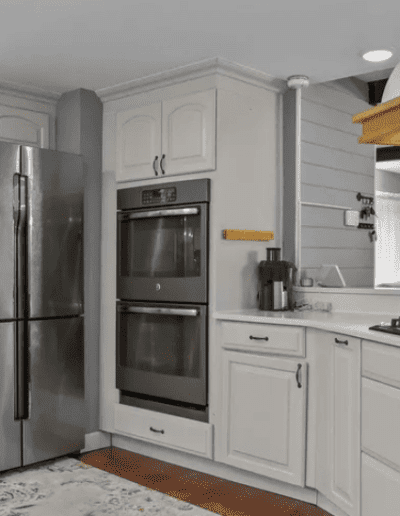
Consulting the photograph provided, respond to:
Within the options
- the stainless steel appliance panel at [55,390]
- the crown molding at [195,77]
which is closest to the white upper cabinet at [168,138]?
the crown molding at [195,77]

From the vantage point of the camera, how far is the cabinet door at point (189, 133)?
Result: 10.6 ft

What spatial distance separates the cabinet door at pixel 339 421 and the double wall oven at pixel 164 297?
0.74 metres

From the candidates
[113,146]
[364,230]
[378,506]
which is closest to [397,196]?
[364,230]

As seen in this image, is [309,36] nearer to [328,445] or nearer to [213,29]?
[213,29]

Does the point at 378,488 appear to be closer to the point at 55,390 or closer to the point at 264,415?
the point at 264,415

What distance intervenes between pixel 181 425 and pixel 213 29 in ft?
6.79

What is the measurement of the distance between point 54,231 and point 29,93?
0.97 m

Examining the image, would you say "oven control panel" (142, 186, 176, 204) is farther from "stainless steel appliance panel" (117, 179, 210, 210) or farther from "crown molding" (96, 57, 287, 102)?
"crown molding" (96, 57, 287, 102)

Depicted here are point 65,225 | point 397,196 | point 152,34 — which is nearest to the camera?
point 152,34

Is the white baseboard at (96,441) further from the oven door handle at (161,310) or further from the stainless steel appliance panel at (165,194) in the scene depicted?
the stainless steel appliance panel at (165,194)

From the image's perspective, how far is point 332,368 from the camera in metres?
2.63

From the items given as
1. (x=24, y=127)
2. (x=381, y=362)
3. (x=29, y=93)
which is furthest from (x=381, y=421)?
(x=29, y=93)

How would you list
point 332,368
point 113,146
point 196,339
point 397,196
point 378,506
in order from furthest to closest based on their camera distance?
point 397,196 → point 113,146 → point 196,339 → point 332,368 → point 378,506

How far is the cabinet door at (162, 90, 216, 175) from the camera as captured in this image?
3.24 m
